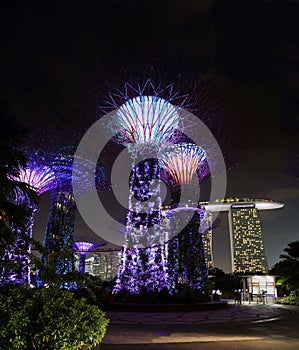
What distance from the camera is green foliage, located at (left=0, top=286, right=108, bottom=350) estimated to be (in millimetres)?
Answer: 4832

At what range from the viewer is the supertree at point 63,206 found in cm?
2677

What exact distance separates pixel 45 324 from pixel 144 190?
1401cm

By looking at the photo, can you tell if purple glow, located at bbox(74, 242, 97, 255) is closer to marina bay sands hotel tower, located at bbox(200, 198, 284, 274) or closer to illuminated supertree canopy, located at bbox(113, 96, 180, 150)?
illuminated supertree canopy, located at bbox(113, 96, 180, 150)

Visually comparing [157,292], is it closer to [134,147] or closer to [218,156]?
[134,147]

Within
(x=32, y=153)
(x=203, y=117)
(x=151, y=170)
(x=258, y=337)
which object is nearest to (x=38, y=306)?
(x=258, y=337)

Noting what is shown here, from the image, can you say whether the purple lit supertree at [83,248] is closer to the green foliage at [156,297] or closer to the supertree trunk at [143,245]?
the supertree trunk at [143,245]

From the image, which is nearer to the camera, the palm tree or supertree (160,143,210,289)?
the palm tree

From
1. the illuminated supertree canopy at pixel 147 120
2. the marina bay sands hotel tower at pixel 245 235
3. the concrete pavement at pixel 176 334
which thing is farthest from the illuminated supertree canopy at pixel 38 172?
the marina bay sands hotel tower at pixel 245 235

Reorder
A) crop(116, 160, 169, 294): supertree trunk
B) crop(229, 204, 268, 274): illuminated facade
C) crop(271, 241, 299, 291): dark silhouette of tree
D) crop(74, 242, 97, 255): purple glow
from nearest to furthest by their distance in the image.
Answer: crop(116, 160, 169, 294): supertree trunk < crop(271, 241, 299, 291): dark silhouette of tree < crop(74, 242, 97, 255): purple glow < crop(229, 204, 268, 274): illuminated facade

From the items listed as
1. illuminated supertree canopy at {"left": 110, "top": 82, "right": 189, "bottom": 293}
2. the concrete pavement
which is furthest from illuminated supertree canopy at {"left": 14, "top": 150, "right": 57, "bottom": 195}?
the concrete pavement

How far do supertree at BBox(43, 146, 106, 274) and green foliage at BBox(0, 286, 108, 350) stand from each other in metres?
21.2

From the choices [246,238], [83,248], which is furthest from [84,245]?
[246,238]

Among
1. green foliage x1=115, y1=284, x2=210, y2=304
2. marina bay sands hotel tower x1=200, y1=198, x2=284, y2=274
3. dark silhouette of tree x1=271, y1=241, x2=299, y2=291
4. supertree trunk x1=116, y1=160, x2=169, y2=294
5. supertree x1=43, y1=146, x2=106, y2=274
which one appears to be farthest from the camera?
marina bay sands hotel tower x1=200, y1=198, x2=284, y2=274

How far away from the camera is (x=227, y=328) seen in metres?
10.3
